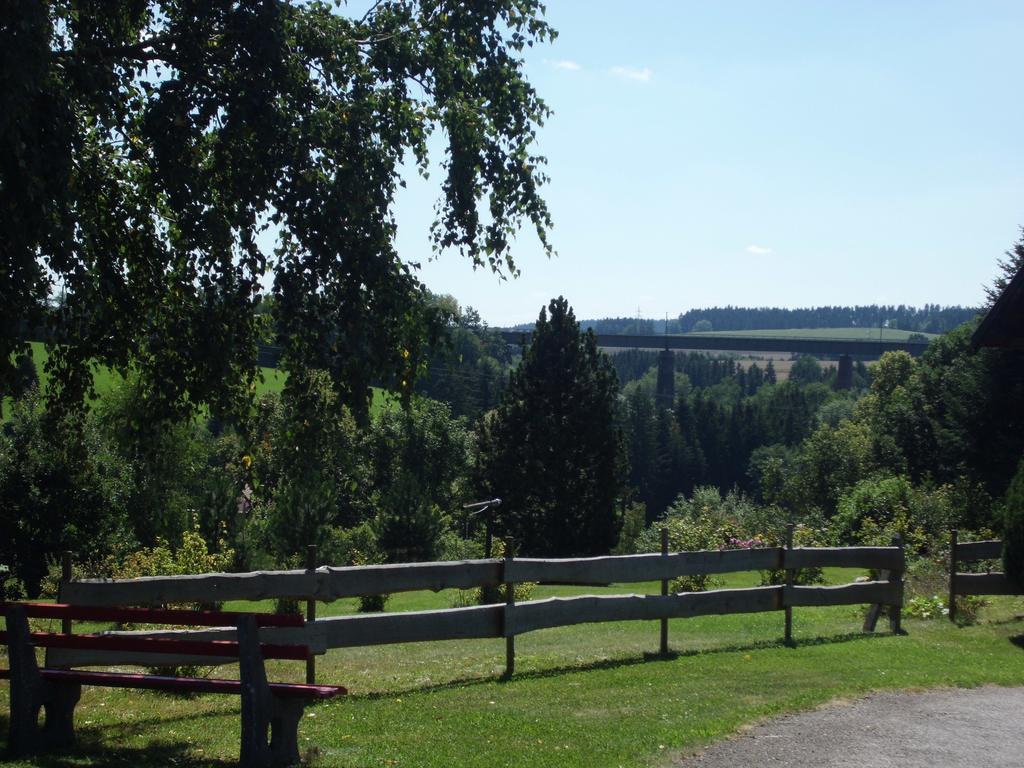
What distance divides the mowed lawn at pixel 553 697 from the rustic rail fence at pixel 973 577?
0.46 meters

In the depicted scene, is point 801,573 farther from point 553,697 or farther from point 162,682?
point 162,682

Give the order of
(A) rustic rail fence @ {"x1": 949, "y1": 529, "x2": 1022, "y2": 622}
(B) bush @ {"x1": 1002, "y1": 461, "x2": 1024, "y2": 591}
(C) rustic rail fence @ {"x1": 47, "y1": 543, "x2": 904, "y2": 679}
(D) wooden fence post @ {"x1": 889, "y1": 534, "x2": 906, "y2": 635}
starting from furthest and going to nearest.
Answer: (A) rustic rail fence @ {"x1": 949, "y1": 529, "x2": 1022, "y2": 622}, (D) wooden fence post @ {"x1": 889, "y1": 534, "x2": 906, "y2": 635}, (B) bush @ {"x1": 1002, "y1": 461, "x2": 1024, "y2": 591}, (C) rustic rail fence @ {"x1": 47, "y1": 543, "x2": 904, "y2": 679}

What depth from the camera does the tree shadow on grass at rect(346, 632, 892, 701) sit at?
9883 mm

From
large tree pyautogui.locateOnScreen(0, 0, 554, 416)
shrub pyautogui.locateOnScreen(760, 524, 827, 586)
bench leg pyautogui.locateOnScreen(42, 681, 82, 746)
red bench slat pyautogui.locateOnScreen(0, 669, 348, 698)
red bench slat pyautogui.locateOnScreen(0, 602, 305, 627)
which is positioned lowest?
shrub pyautogui.locateOnScreen(760, 524, 827, 586)

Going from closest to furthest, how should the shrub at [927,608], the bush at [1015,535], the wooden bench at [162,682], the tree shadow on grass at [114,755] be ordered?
the wooden bench at [162,682] → the tree shadow on grass at [114,755] → the bush at [1015,535] → the shrub at [927,608]

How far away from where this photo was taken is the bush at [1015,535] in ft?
44.5

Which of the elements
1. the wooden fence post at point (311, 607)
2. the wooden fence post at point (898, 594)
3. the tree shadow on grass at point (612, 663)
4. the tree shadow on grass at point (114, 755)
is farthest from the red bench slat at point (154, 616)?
the wooden fence post at point (898, 594)

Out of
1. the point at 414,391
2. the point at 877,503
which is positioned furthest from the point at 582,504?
the point at 414,391

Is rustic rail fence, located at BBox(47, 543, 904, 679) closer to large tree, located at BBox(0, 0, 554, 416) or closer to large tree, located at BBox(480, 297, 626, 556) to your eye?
large tree, located at BBox(0, 0, 554, 416)

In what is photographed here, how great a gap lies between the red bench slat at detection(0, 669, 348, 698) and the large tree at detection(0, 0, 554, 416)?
8.61 feet

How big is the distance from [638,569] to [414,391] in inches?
141

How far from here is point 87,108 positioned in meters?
9.00

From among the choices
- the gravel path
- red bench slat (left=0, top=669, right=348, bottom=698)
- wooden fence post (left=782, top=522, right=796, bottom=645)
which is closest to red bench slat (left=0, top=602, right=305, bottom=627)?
red bench slat (left=0, top=669, right=348, bottom=698)

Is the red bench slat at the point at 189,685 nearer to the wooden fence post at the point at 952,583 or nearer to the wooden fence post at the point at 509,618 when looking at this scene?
the wooden fence post at the point at 509,618
